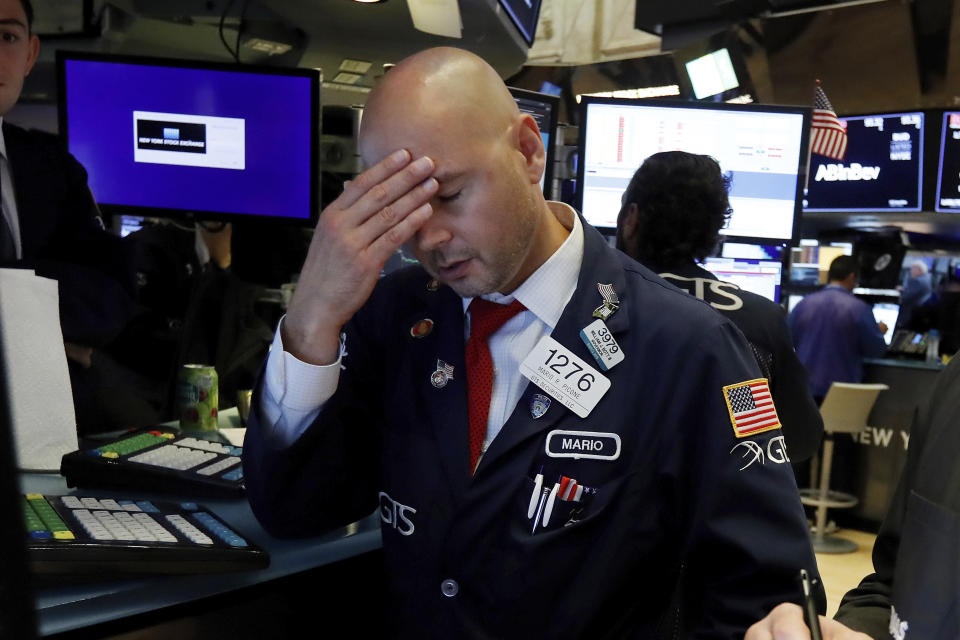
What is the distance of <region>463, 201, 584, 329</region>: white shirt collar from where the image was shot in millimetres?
1317

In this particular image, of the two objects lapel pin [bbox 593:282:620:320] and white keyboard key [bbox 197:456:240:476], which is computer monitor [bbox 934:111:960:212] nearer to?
lapel pin [bbox 593:282:620:320]

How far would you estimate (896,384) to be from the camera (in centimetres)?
572

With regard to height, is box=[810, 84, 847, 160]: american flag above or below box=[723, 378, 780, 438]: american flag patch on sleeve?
above

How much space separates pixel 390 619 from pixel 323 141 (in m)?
1.62

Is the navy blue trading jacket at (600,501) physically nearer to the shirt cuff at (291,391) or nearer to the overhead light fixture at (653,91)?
the shirt cuff at (291,391)

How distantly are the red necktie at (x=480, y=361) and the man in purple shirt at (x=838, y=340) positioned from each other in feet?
16.6

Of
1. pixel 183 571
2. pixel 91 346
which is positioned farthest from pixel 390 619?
pixel 91 346

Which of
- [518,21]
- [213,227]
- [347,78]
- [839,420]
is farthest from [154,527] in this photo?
[839,420]

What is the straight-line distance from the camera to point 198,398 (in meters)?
1.95

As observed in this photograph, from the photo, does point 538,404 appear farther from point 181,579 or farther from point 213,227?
point 213,227

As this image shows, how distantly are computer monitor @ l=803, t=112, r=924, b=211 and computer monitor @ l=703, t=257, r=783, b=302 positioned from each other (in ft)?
9.36

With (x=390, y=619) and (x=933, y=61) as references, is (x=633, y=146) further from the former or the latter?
(x=933, y=61)

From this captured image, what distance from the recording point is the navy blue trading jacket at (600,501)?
1.18 metres

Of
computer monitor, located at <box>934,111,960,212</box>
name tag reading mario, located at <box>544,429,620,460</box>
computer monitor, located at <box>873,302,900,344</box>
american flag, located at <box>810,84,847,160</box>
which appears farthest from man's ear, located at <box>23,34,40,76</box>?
computer monitor, located at <box>873,302,900,344</box>
